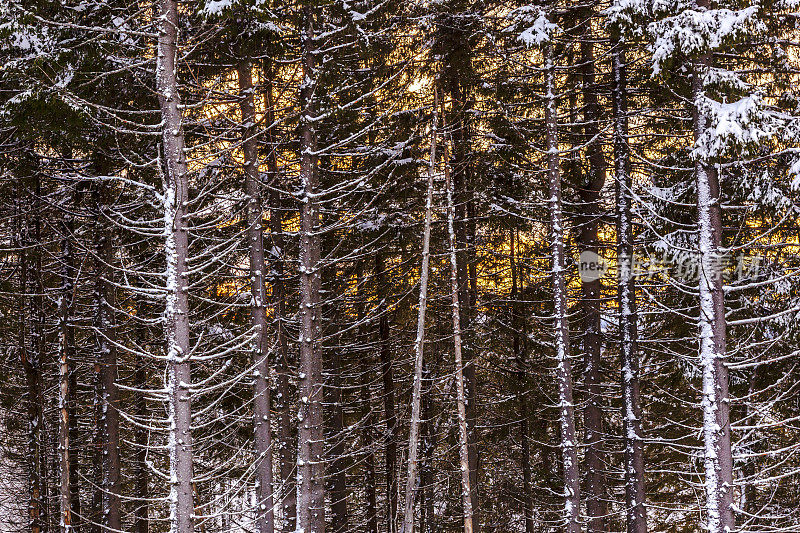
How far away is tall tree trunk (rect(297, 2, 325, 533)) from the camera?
11.3 m

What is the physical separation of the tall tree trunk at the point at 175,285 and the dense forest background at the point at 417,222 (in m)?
→ 0.04

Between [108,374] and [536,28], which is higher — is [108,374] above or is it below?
below

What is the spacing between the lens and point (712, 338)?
10023mm

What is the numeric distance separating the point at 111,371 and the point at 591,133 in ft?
41.8

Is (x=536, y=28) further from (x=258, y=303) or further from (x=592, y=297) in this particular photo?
(x=258, y=303)

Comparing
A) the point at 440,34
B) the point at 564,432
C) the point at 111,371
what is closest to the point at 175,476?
the point at 111,371

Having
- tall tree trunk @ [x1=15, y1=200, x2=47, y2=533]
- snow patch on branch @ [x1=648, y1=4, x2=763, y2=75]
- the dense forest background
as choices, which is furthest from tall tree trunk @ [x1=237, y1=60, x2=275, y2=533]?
snow patch on branch @ [x1=648, y1=4, x2=763, y2=75]

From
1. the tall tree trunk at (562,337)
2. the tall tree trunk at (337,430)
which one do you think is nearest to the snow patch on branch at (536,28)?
the tall tree trunk at (562,337)

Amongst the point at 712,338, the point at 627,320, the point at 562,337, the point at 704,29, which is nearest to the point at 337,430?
the point at 562,337

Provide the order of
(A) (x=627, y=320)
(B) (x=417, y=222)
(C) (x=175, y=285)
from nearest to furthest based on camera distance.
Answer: (C) (x=175, y=285), (A) (x=627, y=320), (B) (x=417, y=222)

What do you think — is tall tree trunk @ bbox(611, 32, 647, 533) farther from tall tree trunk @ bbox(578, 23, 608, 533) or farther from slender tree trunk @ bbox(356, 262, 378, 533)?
slender tree trunk @ bbox(356, 262, 378, 533)

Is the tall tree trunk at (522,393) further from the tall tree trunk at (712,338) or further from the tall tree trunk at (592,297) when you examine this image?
the tall tree trunk at (712,338)

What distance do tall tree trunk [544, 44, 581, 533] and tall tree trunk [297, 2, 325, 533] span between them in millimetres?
5005

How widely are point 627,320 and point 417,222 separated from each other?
18.2 ft
